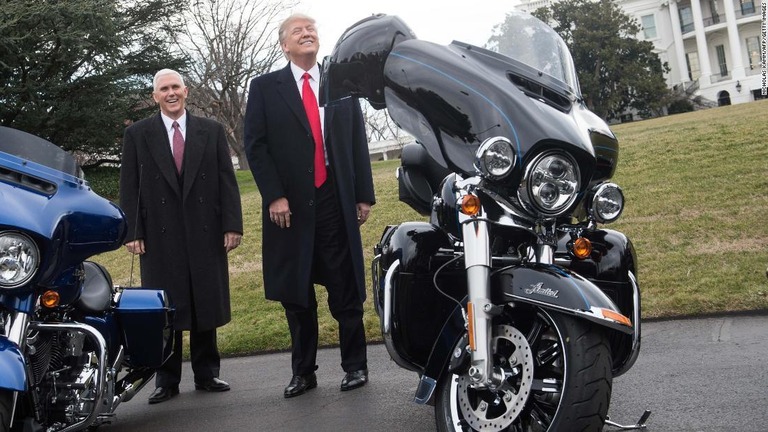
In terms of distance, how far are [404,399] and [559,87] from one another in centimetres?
213

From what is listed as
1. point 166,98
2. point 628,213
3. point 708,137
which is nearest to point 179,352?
point 166,98

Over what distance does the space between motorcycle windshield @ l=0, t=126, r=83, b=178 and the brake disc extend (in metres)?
2.17

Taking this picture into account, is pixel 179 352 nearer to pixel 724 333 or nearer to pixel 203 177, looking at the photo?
pixel 203 177

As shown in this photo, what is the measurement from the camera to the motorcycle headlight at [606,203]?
3.69 meters

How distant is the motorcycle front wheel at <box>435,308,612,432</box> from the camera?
316 centimetres

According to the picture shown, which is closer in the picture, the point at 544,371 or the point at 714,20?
the point at 544,371

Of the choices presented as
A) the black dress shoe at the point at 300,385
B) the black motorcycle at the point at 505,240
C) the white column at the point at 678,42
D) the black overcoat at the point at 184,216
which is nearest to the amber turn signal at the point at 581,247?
the black motorcycle at the point at 505,240

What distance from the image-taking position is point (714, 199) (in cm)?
1159

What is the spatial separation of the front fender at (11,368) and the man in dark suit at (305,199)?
6.87ft

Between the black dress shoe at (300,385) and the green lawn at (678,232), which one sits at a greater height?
the green lawn at (678,232)

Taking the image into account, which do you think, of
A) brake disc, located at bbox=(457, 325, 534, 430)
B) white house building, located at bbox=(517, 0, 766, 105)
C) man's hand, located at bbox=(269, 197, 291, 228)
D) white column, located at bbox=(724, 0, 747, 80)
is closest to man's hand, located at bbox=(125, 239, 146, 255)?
man's hand, located at bbox=(269, 197, 291, 228)

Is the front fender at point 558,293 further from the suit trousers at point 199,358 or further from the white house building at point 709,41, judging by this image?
the white house building at point 709,41

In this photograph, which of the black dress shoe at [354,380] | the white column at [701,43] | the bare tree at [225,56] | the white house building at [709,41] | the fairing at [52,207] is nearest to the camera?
the fairing at [52,207]

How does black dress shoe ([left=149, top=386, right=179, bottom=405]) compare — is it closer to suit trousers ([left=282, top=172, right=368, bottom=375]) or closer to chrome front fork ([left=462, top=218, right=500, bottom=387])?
suit trousers ([left=282, top=172, right=368, bottom=375])
